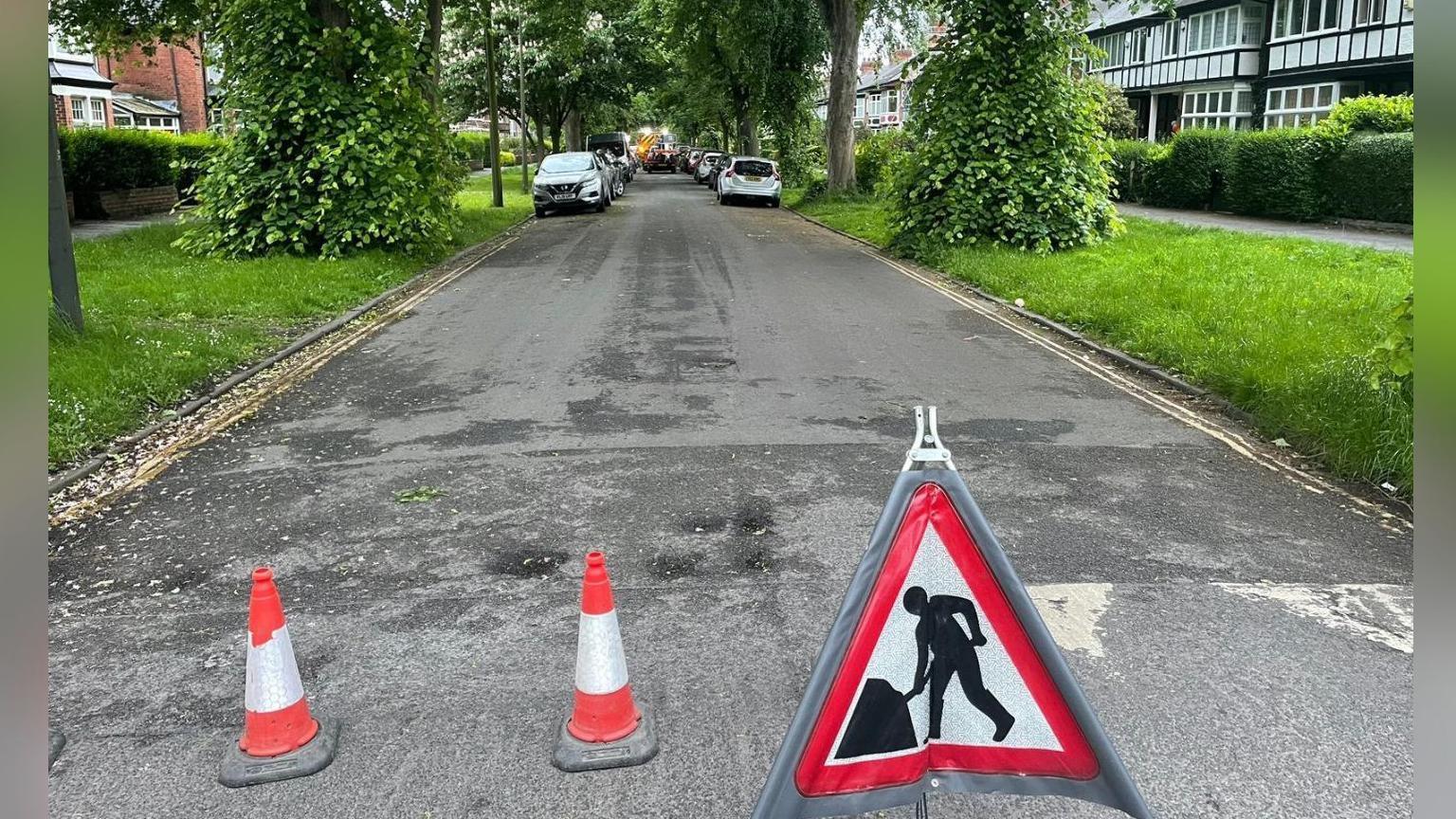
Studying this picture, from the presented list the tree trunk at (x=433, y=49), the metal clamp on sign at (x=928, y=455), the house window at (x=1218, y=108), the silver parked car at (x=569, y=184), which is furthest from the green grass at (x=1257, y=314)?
the house window at (x=1218, y=108)

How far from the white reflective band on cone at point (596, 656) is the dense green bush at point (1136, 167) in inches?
1076

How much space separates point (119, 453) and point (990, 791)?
624 centimetres

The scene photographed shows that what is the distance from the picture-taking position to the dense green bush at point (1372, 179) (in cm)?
2038

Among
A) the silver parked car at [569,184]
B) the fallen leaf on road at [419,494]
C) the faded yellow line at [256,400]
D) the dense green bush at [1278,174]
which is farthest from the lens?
the silver parked car at [569,184]

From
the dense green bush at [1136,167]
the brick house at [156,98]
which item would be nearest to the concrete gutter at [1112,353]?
the dense green bush at [1136,167]

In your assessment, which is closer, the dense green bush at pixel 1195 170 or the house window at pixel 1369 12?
the dense green bush at pixel 1195 170

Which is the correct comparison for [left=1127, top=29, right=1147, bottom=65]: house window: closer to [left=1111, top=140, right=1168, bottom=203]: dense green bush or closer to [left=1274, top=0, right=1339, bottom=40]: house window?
[left=1274, top=0, right=1339, bottom=40]: house window

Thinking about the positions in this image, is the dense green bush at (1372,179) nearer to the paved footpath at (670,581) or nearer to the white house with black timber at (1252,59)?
the white house with black timber at (1252,59)

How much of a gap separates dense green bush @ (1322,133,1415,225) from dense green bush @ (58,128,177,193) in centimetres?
2414

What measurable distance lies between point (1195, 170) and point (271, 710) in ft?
89.9

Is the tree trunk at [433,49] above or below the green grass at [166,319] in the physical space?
above

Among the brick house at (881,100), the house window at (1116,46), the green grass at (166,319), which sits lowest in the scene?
the green grass at (166,319)

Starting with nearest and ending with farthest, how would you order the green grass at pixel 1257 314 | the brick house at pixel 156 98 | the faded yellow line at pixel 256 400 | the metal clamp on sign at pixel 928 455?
1. the metal clamp on sign at pixel 928 455
2. the faded yellow line at pixel 256 400
3. the green grass at pixel 1257 314
4. the brick house at pixel 156 98

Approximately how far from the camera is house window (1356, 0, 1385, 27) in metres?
31.3
